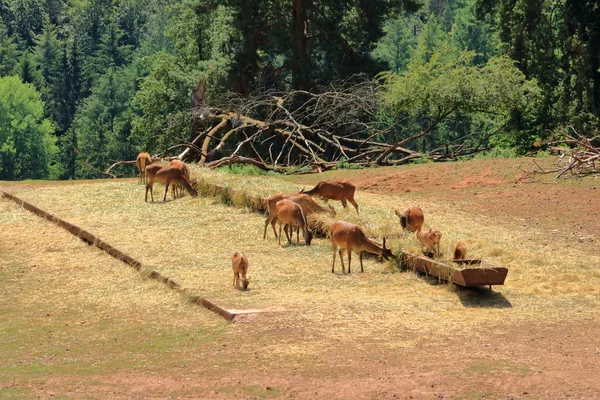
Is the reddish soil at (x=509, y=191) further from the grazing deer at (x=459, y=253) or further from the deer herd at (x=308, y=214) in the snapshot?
the grazing deer at (x=459, y=253)

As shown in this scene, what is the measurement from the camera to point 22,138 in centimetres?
10950

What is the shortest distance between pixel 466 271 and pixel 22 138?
99.0 meters

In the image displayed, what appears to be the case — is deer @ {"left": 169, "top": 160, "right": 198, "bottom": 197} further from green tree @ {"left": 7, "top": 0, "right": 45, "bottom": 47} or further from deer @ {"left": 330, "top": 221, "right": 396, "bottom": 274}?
green tree @ {"left": 7, "top": 0, "right": 45, "bottom": 47}

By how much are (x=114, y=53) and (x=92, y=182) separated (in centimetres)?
11378

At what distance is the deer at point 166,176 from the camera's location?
2420 centimetres

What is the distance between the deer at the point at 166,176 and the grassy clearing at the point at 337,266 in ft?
0.96

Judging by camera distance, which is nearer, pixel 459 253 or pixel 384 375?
pixel 384 375

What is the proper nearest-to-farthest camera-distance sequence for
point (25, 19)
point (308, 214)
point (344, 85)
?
point (308, 214)
point (344, 85)
point (25, 19)

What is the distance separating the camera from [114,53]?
140 m

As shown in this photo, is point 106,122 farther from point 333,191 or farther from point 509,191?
point 333,191

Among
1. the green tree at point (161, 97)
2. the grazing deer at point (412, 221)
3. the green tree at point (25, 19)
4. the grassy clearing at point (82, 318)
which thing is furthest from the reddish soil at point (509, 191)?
the green tree at point (25, 19)

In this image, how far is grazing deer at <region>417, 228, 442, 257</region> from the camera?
16203 millimetres

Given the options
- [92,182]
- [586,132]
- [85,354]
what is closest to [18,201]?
[92,182]

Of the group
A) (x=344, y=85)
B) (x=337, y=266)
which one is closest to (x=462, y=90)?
(x=344, y=85)
